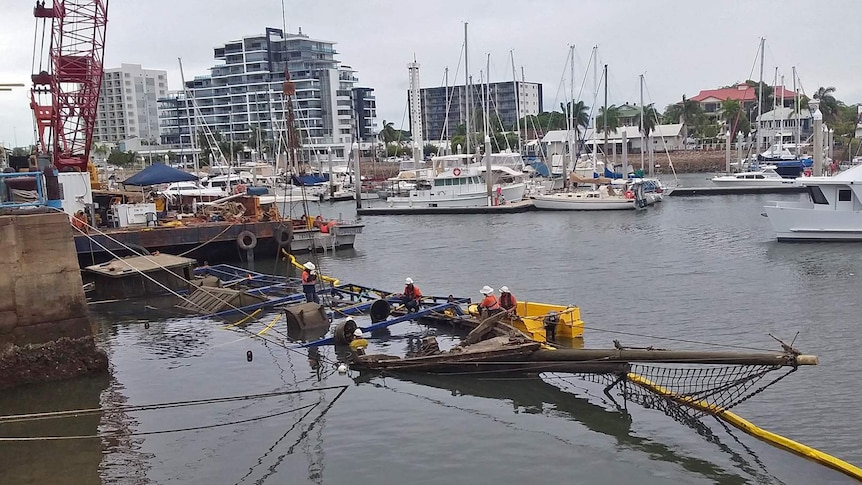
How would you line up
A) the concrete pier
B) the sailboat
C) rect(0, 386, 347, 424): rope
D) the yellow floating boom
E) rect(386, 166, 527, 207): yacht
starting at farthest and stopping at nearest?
rect(386, 166, 527, 207): yacht, the sailboat, the concrete pier, rect(0, 386, 347, 424): rope, the yellow floating boom

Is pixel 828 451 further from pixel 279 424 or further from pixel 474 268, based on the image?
pixel 474 268

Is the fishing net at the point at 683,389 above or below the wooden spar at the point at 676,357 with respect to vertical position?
below

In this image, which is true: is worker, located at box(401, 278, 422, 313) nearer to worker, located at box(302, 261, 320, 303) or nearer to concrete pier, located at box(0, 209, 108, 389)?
worker, located at box(302, 261, 320, 303)

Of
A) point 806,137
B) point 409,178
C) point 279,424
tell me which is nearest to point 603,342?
point 279,424

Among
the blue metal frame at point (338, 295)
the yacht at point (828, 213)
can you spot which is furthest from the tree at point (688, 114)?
the blue metal frame at point (338, 295)

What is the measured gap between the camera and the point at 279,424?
49.0ft

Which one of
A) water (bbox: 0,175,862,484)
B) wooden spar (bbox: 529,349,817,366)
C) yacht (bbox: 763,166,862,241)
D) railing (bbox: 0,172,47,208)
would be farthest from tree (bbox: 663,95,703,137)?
wooden spar (bbox: 529,349,817,366)

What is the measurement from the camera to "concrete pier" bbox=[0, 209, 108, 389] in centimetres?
1594

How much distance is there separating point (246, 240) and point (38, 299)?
20.6 m

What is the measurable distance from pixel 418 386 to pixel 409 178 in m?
71.8

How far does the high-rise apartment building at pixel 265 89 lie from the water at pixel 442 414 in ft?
472

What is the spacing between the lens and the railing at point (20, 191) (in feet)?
63.9

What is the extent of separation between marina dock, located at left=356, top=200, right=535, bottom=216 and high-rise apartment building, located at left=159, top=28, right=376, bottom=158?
9762 centimetres

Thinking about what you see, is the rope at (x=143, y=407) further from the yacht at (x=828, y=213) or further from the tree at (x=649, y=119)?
the tree at (x=649, y=119)
